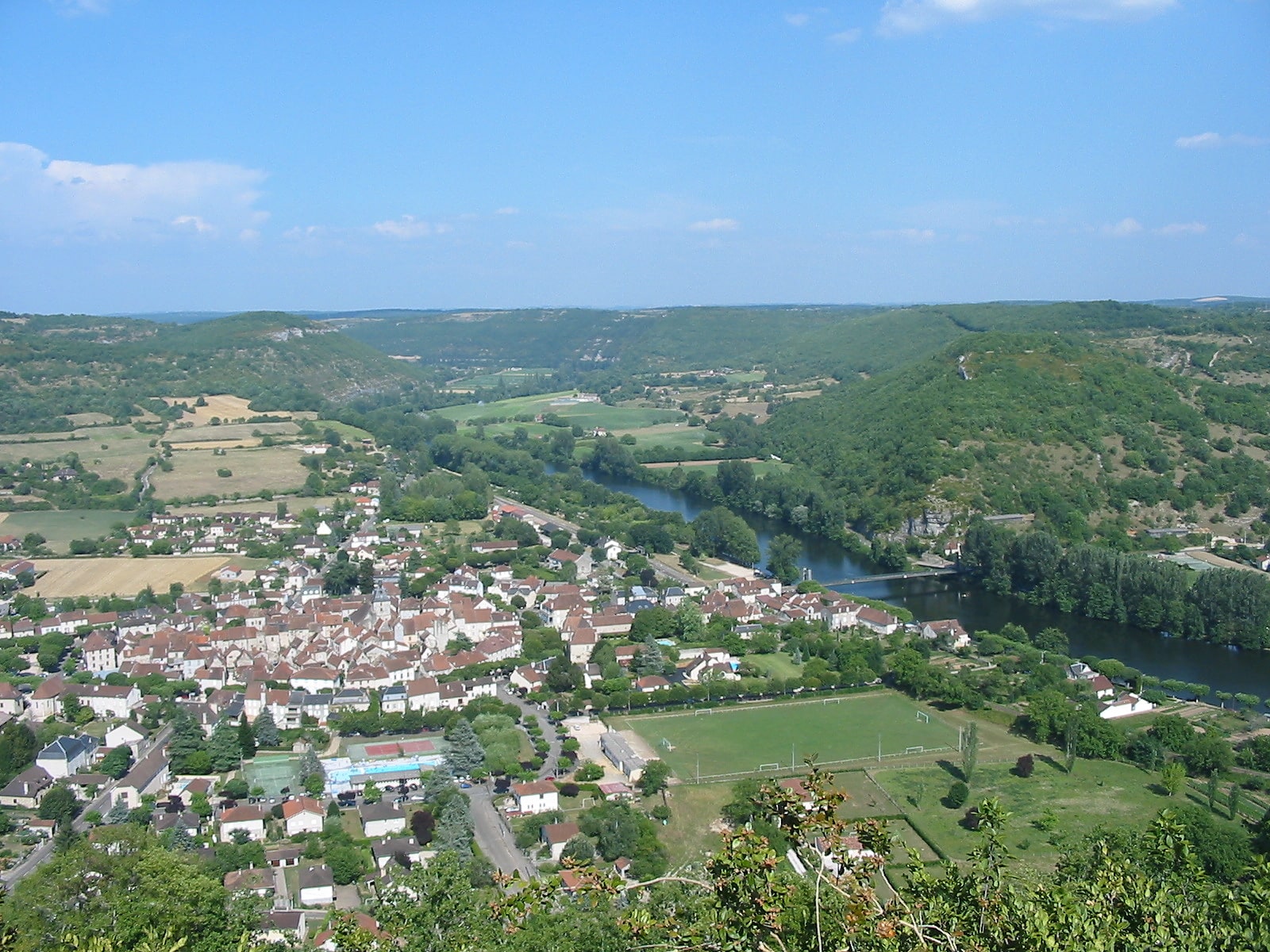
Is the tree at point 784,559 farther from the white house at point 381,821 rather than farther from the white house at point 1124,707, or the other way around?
the white house at point 381,821

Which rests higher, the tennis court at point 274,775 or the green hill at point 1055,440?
the green hill at point 1055,440

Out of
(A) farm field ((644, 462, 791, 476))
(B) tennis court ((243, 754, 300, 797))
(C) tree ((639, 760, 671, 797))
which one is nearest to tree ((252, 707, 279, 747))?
(B) tennis court ((243, 754, 300, 797))

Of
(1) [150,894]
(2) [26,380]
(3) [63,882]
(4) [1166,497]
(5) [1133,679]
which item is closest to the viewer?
(1) [150,894]

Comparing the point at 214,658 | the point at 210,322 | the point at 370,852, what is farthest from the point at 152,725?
the point at 210,322

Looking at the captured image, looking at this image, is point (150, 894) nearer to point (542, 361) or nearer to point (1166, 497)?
point (1166, 497)

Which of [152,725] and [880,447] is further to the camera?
[880,447]

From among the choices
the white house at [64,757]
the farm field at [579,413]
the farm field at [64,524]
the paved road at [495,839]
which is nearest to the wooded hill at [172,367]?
the farm field at [579,413]
